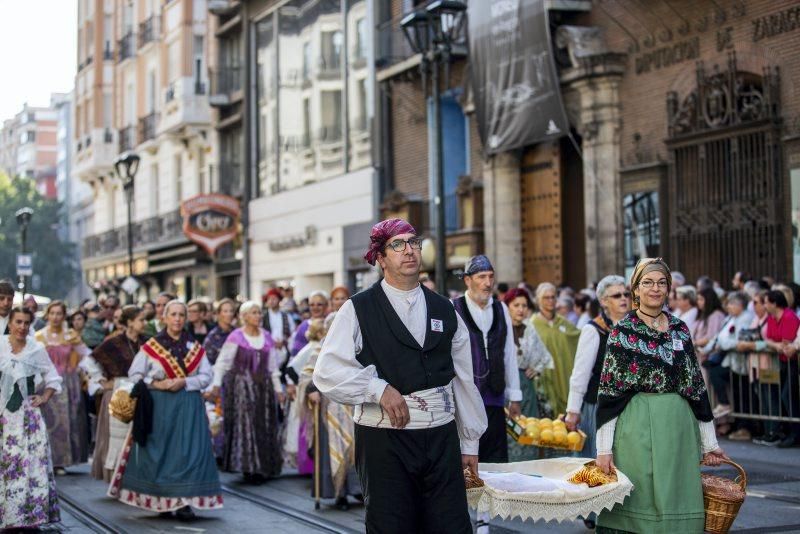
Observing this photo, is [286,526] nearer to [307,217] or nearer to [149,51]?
[307,217]

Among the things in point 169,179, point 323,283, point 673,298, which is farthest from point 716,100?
point 169,179

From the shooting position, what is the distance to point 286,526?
35.6 feet

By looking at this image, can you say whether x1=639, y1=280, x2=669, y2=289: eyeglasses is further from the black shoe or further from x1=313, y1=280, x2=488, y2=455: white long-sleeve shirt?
the black shoe

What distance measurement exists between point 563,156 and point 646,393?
18034 millimetres

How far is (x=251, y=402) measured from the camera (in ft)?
46.9

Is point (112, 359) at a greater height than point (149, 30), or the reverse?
point (149, 30)

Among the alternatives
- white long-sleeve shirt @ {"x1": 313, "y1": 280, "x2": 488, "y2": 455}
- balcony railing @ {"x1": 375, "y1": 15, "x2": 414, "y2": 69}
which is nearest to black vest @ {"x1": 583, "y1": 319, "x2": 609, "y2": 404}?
white long-sleeve shirt @ {"x1": 313, "y1": 280, "x2": 488, "y2": 455}

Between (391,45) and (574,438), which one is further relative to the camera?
(391,45)

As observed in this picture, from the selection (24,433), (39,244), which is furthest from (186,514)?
(39,244)

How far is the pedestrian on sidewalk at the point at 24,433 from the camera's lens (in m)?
10.7

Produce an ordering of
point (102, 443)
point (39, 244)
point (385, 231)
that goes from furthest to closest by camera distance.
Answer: point (39, 244) → point (102, 443) → point (385, 231)

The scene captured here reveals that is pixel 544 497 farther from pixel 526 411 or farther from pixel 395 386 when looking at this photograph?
pixel 526 411

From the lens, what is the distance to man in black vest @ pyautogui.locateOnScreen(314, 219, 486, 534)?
6.43m

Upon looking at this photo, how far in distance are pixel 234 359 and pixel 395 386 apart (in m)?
7.81
